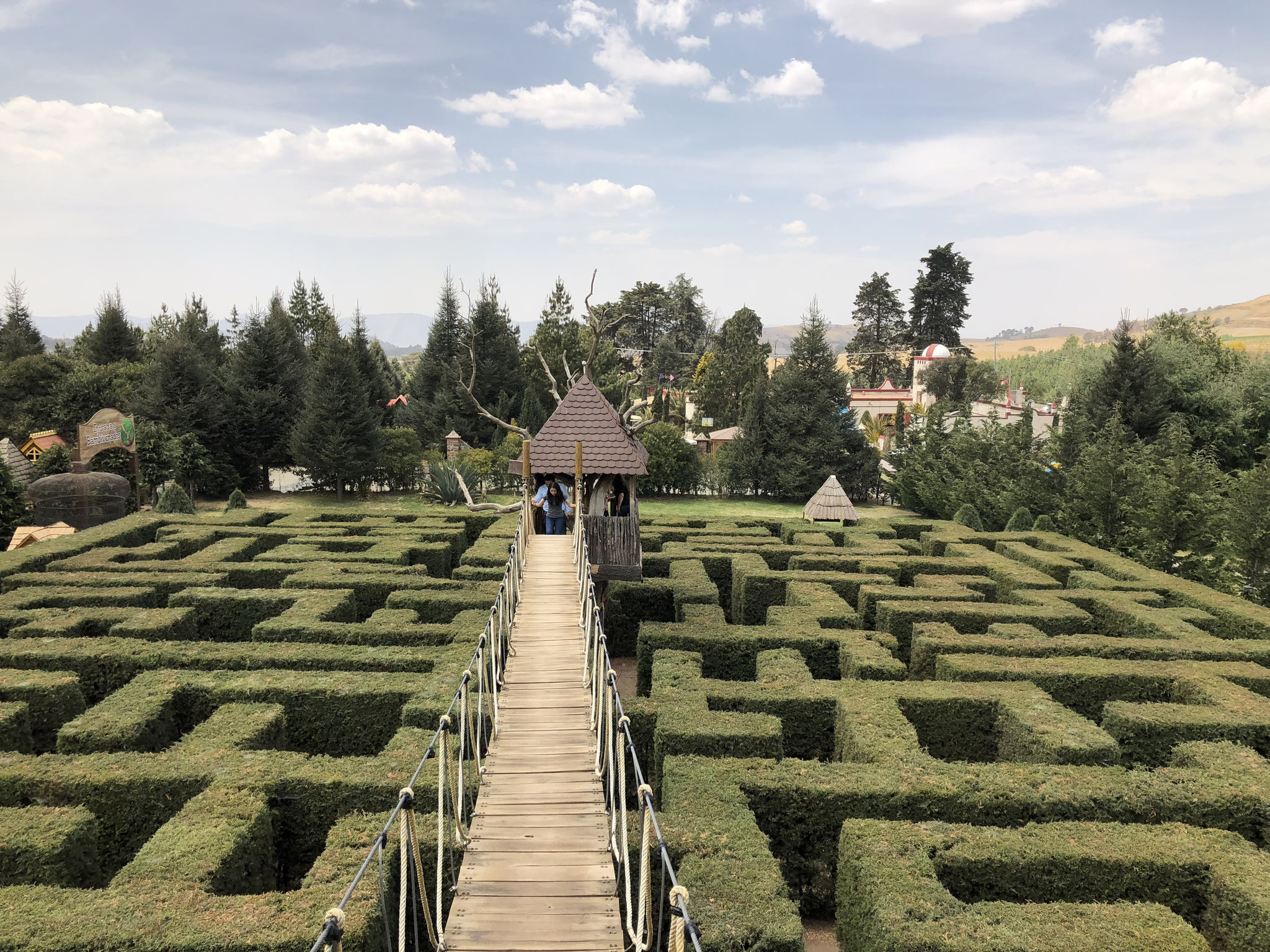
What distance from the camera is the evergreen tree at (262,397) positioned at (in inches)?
1622

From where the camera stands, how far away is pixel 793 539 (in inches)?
922

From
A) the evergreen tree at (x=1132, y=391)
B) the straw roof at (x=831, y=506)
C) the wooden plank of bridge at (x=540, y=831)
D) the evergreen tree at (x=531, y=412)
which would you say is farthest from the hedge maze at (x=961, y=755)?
the evergreen tree at (x=531, y=412)

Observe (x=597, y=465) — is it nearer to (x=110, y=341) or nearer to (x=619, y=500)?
(x=619, y=500)

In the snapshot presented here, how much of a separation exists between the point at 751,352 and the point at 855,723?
5248 cm

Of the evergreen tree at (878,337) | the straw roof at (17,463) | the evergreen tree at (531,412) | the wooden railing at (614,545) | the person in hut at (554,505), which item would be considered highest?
the evergreen tree at (878,337)

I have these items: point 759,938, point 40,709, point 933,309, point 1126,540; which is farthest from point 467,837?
point 933,309

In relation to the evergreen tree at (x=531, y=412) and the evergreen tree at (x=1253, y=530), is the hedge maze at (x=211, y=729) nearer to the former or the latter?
the evergreen tree at (x=1253, y=530)

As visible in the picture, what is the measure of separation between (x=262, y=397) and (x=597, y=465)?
32098 mm

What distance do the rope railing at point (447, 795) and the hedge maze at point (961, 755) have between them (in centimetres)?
221

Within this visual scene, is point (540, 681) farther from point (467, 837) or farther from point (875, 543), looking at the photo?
point (875, 543)

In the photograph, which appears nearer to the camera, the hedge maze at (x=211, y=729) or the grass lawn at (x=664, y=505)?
the hedge maze at (x=211, y=729)

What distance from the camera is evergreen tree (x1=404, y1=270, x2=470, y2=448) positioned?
5444 cm

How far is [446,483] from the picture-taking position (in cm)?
3716

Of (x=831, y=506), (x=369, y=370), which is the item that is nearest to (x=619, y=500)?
(x=831, y=506)
